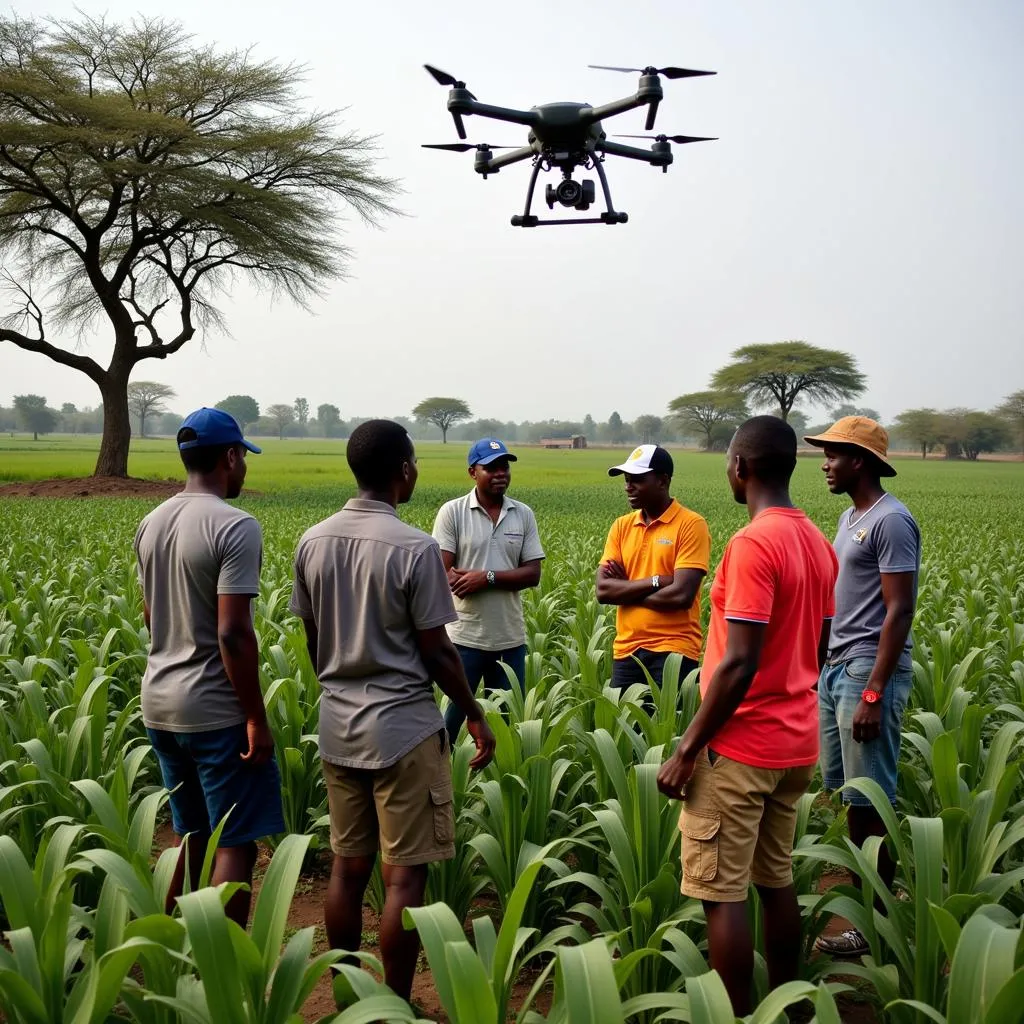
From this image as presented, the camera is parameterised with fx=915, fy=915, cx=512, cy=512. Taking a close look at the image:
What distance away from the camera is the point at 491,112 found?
31.7ft

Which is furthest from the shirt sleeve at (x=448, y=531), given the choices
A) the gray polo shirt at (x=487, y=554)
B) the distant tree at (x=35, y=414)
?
the distant tree at (x=35, y=414)

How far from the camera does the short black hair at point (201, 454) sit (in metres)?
2.79

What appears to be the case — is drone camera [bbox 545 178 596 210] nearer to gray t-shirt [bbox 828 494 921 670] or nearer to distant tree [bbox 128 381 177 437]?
gray t-shirt [bbox 828 494 921 670]

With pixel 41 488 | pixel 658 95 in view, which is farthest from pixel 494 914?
pixel 41 488

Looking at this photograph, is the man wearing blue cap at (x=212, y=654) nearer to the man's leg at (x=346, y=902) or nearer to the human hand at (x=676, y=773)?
the man's leg at (x=346, y=902)

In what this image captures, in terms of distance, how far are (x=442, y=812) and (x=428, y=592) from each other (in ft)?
2.06

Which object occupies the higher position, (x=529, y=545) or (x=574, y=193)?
(x=574, y=193)

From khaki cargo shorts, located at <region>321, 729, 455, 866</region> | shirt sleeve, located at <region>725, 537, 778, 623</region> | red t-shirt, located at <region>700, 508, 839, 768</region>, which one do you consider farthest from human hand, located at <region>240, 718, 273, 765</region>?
shirt sleeve, located at <region>725, 537, 778, 623</region>

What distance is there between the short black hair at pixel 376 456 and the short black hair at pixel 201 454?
0.46m

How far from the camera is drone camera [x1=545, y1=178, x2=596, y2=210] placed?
33.1ft

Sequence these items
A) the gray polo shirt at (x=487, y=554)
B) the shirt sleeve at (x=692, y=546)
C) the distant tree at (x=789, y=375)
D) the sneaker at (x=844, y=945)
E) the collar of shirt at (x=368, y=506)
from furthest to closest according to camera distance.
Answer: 1. the distant tree at (x=789, y=375)
2. the gray polo shirt at (x=487, y=554)
3. the shirt sleeve at (x=692, y=546)
4. the sneaker at (x=844, y=945)
5. the collar of shirt at (x=368, y=506)

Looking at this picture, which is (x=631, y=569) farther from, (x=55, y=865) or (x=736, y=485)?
(x=55, y=865)

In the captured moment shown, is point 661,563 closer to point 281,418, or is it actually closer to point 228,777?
point 228,777

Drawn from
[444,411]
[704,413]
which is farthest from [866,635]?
[444,411]
